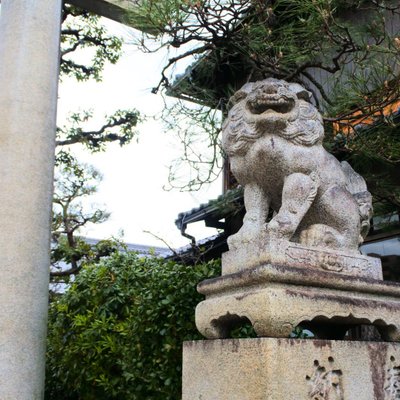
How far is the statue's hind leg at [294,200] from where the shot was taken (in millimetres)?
2518

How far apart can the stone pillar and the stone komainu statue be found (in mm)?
1920

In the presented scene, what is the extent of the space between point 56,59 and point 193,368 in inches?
124

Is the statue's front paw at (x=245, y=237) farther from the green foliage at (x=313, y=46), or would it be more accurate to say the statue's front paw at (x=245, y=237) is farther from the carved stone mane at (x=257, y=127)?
the green foliage at (x=313, y=46)

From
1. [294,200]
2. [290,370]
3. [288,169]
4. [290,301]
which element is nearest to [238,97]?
[288,169]

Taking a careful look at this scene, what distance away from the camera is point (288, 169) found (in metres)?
2.66

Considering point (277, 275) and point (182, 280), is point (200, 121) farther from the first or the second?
point (277, 275)

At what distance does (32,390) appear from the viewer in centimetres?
371

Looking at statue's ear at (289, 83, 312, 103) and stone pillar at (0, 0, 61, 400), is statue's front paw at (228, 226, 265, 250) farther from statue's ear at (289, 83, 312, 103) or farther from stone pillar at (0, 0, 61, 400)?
stone pillar at (0, 0, 61, 400)

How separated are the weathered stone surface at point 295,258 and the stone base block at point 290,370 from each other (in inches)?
14.7

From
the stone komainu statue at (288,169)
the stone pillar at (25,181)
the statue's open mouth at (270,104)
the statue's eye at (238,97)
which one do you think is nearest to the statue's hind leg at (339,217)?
the stone komainu statue at (288,169)

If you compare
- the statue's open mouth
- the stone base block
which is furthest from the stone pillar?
the statue's open mouth

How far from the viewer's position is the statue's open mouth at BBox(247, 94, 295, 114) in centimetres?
268

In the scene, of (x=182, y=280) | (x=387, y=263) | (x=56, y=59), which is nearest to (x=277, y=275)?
(x=182, y=280)

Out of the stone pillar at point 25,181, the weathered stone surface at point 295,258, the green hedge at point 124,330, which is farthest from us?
the green hedge at point 124,330
